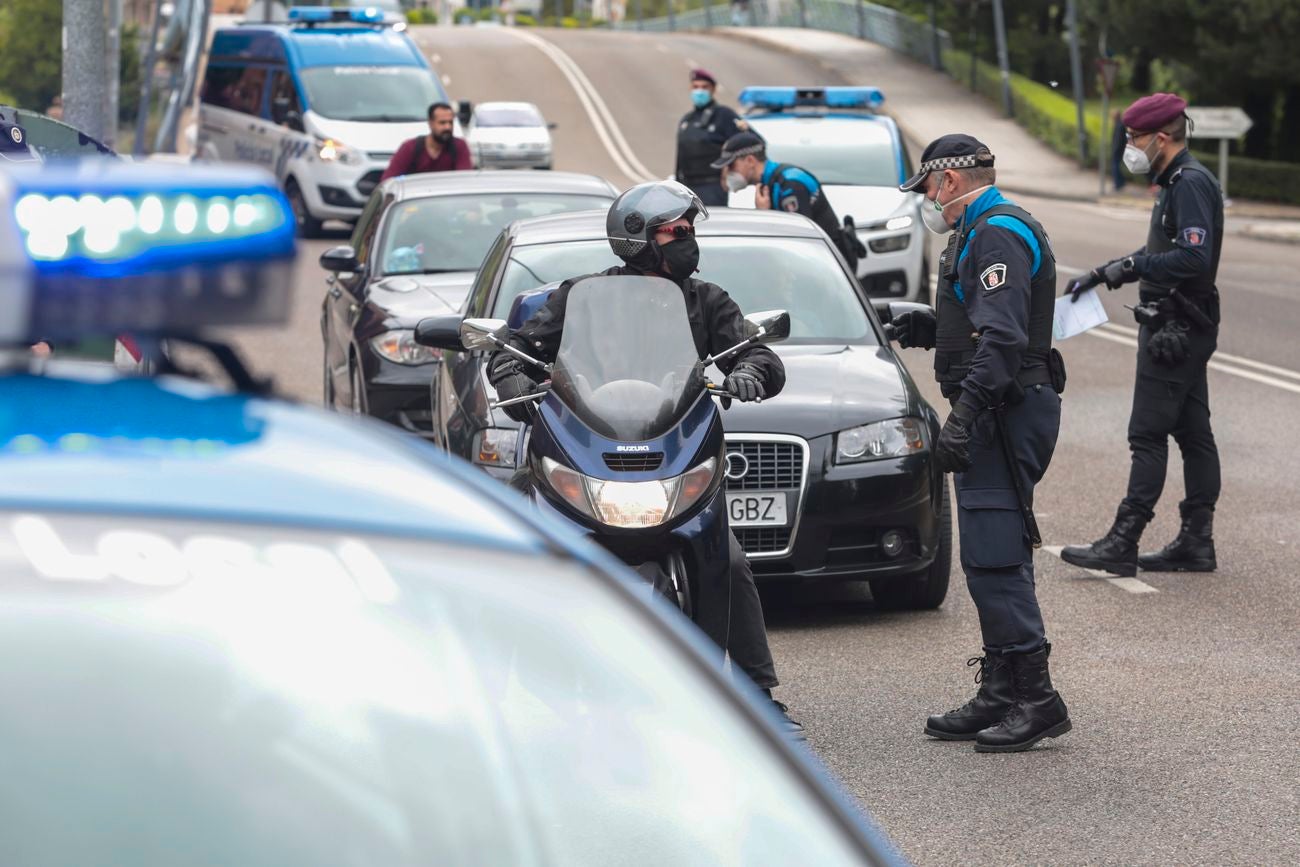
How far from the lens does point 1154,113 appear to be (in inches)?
317

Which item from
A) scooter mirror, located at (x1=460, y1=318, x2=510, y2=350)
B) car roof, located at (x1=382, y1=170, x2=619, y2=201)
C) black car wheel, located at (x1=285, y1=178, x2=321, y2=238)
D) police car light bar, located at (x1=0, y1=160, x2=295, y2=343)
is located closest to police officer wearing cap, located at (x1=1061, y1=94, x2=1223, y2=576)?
scooter mirror, located at (x1=460, y1=318, x2=510, y2=350)

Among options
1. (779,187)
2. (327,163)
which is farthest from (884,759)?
(327,163)

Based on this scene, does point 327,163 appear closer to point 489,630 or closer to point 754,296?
point 754,296

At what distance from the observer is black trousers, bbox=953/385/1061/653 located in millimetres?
5988

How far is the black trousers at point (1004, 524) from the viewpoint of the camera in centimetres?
599

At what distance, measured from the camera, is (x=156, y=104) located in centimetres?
3266

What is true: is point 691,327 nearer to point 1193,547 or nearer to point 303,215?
point 1193,547

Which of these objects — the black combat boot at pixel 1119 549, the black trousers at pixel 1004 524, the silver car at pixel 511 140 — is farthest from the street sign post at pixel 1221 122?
the black trousers at pixel 1004 524

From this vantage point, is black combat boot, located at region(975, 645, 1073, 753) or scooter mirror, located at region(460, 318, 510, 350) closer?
scooter mirror, located at region(460, 318, 510, 350)

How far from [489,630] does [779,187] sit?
949cm

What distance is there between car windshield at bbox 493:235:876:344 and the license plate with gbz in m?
1.02

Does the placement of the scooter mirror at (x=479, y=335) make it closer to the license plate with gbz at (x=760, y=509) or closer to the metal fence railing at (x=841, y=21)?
the license plate with gbz at (x=760, y=509)

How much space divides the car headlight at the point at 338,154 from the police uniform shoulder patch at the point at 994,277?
62.5ft

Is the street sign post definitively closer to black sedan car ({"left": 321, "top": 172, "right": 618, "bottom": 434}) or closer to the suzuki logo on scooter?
black sedan car ({"left": 321, "top": 172, "right": 618, "bottom": 434})
